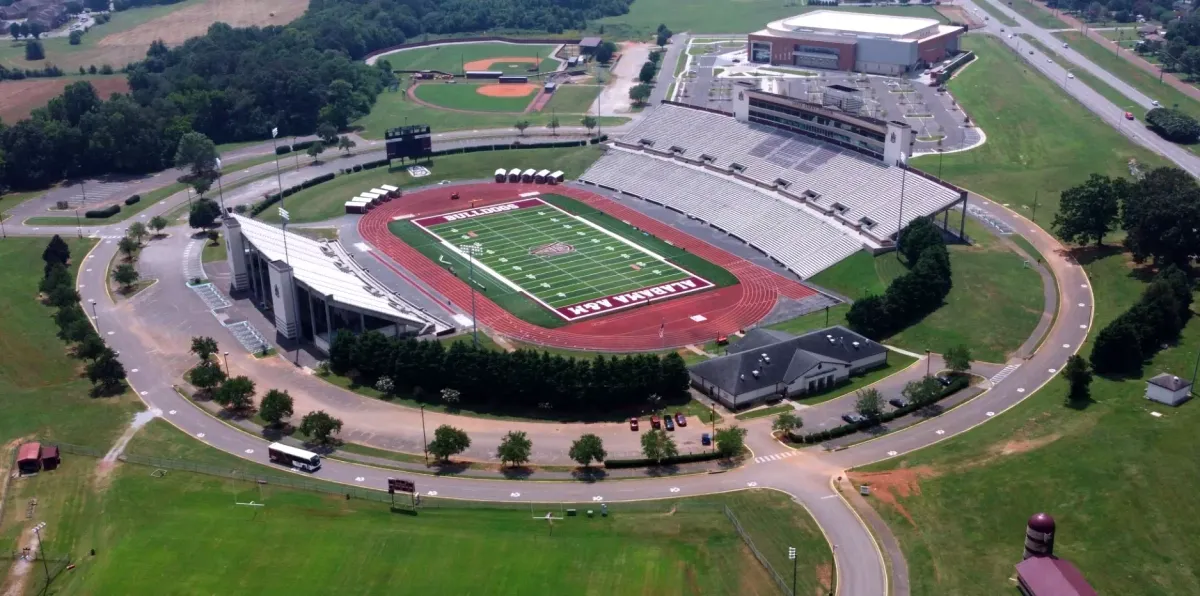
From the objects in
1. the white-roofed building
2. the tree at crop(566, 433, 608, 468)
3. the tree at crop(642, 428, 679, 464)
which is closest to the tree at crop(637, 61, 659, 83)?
the white-roofed building

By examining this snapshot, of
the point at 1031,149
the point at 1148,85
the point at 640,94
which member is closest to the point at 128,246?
the point at 640,94

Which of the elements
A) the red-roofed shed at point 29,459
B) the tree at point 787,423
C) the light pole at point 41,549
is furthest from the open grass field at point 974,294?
the light pole at point 41,549

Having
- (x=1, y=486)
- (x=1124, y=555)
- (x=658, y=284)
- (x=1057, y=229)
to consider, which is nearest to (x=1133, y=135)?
(x=1057, y=229)

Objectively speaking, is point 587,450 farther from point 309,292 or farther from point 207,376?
point 309,292

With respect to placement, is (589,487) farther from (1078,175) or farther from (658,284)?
(1078,175)

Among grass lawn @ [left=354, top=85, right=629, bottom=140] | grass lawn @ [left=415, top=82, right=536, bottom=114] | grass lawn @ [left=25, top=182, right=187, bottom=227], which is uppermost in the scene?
grass lawn @ [left=415, top=82, right=536, bottom=114]

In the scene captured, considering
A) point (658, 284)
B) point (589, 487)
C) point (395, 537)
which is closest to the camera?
point (395, 537)

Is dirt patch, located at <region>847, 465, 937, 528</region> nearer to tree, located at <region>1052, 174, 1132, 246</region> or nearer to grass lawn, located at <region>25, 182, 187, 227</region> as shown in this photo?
tree, located at <region>1052, 174, 1132, 246</region>
